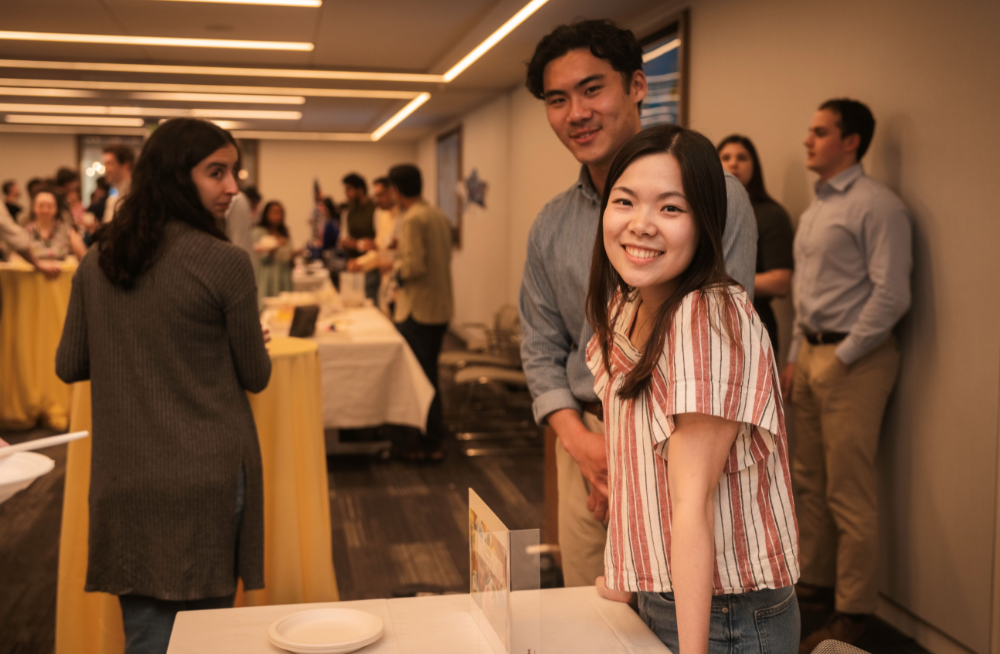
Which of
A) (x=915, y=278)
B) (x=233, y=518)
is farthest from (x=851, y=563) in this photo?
(x=233, y=518)

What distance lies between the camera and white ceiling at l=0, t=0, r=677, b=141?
17.0 feet

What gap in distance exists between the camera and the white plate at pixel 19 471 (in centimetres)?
83

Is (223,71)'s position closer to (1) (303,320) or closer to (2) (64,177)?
(2) (64,177)

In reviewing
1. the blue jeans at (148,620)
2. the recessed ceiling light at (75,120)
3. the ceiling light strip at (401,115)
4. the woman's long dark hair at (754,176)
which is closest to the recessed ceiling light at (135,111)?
the recessed ceiling light at (75,120)

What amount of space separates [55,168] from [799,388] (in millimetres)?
12755

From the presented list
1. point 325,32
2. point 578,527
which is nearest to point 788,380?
point 578,527

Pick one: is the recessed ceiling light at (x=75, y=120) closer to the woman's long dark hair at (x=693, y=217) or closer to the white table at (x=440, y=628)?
the white table at (x=440, y=628)

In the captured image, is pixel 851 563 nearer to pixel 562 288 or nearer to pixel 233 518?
pixel 562 288

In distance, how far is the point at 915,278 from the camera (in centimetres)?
295

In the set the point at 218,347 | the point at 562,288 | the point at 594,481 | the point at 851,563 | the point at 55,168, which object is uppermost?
the point at 55,168

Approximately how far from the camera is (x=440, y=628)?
4.17ft

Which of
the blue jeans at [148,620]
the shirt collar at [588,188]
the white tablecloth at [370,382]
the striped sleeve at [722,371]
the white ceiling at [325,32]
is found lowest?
the blue jeans at [148,620]

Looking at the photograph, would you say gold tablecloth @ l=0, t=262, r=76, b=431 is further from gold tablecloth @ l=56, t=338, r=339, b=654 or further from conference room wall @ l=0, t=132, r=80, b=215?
conference room wall @ l=0, t=132, r=80, b=215

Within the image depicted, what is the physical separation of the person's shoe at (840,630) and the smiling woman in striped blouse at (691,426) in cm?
184
